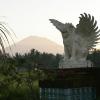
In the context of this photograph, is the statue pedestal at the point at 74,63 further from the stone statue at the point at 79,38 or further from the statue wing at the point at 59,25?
the statue wing at the point at 59,25

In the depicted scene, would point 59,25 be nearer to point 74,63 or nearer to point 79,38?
point 79,38

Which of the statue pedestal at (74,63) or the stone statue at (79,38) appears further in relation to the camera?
the stone statue at (79,38)

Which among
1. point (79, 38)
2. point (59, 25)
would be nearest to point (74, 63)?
point (79, 38)

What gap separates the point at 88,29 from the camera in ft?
33.9

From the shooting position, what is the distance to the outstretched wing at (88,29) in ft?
33.6

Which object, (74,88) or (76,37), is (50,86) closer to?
(74,88)

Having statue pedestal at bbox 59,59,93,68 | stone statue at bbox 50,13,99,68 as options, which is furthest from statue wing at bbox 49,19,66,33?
statue pedestal at bbox 59,59,93,68

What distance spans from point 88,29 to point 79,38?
1.31 ft

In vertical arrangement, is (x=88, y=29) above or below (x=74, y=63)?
above

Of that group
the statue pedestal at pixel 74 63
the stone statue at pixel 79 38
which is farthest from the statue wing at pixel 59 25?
the statue pedestal at pixel 74 63

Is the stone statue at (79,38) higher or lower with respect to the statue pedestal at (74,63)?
higher

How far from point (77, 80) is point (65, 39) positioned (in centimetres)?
282

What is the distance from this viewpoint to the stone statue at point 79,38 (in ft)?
33.2

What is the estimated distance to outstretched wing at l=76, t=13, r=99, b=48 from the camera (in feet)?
33.6
